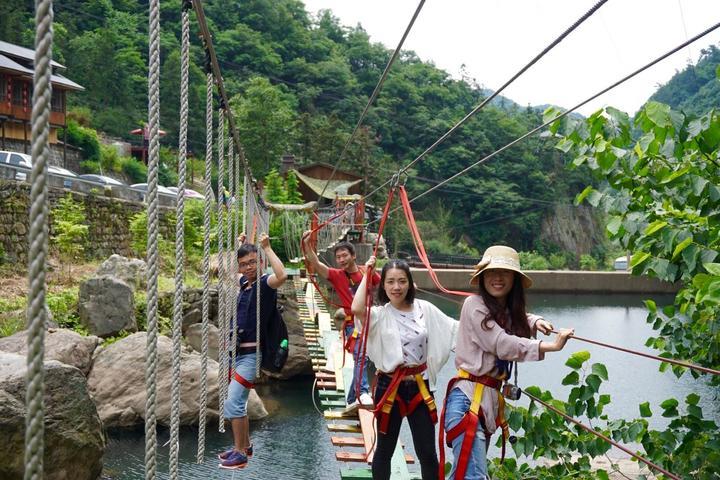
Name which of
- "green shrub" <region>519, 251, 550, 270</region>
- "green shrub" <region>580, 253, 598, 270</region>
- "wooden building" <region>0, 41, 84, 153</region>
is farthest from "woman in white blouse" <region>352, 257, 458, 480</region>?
"green shrub" <region>580, 253, 598, 270</region>

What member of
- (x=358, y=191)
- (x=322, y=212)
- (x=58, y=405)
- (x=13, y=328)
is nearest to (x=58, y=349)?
(x=13, y=328)

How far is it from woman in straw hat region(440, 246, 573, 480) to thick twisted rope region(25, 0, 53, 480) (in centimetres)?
166

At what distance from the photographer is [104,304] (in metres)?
8.47

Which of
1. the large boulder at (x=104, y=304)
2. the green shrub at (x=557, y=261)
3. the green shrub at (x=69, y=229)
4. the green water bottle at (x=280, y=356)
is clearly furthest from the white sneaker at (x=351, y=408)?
the green shrub at (x=557, y=261)

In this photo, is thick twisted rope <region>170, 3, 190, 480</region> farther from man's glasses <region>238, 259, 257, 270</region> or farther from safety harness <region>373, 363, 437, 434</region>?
man's glasses <region>238, 259, 257, 270</region>

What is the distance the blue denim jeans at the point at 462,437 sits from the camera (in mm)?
2479

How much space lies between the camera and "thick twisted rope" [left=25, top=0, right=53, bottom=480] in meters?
0.99

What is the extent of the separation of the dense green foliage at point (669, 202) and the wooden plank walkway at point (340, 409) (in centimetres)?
127

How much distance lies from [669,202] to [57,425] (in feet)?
13.2

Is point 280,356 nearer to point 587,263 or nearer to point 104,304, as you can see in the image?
point 104,304

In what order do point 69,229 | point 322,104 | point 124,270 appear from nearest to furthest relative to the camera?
point 124,270 < point 69,229 < point 322,104

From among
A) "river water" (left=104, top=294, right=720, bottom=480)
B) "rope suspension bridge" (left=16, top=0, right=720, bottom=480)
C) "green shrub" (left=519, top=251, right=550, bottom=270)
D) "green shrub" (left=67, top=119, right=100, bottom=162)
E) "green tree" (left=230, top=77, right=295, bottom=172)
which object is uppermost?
"green tree" (left=230, top=77, right=295, bottom=172)

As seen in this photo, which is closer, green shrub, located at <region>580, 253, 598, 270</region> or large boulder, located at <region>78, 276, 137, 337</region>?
large boulder, located at <region>78, 276, 137, 337</region>

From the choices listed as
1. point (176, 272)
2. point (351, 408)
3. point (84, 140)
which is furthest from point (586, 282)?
point (176, 272)
